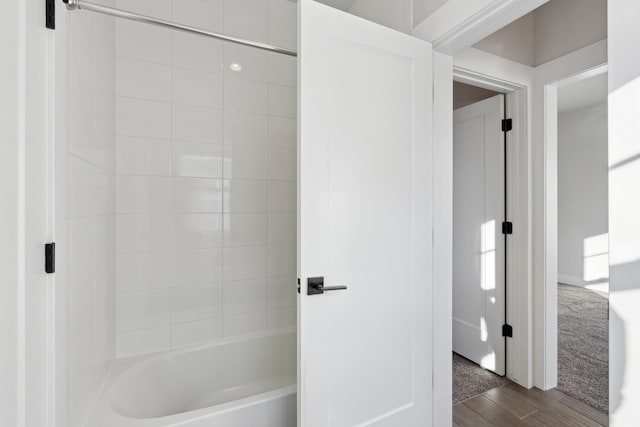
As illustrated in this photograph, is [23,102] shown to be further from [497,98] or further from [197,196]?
[497,98]

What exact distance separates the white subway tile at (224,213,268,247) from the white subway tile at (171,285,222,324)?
306 mm

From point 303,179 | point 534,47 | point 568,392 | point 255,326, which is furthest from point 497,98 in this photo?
point 255,326

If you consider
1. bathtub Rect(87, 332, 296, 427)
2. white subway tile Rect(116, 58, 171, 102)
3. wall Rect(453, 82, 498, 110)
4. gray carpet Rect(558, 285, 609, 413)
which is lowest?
gray carpet Rect(558, 285, 609, 413)

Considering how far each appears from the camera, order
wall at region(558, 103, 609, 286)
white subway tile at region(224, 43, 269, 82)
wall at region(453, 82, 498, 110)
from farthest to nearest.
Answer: wall at region(558, 103, 609, 286), wall at region(453, 82, 498, 110), white subway tile at region(224, 43, 269, 82)

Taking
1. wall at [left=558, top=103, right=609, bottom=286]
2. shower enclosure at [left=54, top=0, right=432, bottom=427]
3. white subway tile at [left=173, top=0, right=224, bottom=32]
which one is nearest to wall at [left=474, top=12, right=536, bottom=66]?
shower enclosure at [left=54, top=0, right=432, bottom=427]

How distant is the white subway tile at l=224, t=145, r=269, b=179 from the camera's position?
2008 mm

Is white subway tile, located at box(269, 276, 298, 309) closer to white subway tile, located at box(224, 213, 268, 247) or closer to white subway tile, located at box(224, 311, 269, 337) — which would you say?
white subway tile, located at box(224, 311, 269, 337)

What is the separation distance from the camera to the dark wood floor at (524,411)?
1876 mm

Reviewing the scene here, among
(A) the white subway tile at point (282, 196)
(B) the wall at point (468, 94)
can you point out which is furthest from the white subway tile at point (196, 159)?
(B) the wall at point (468, 94)

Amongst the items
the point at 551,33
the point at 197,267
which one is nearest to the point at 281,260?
the point at 197,267

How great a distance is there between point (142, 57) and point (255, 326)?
1.73 m

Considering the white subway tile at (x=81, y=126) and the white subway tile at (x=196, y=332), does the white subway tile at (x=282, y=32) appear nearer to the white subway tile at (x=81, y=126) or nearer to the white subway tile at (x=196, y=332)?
the white subway tile at (x=81, y=126)

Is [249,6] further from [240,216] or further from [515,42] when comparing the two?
[515,42]

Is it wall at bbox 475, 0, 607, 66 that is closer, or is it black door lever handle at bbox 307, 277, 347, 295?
black door lever handle at bbox 307, 277, 347, 295
